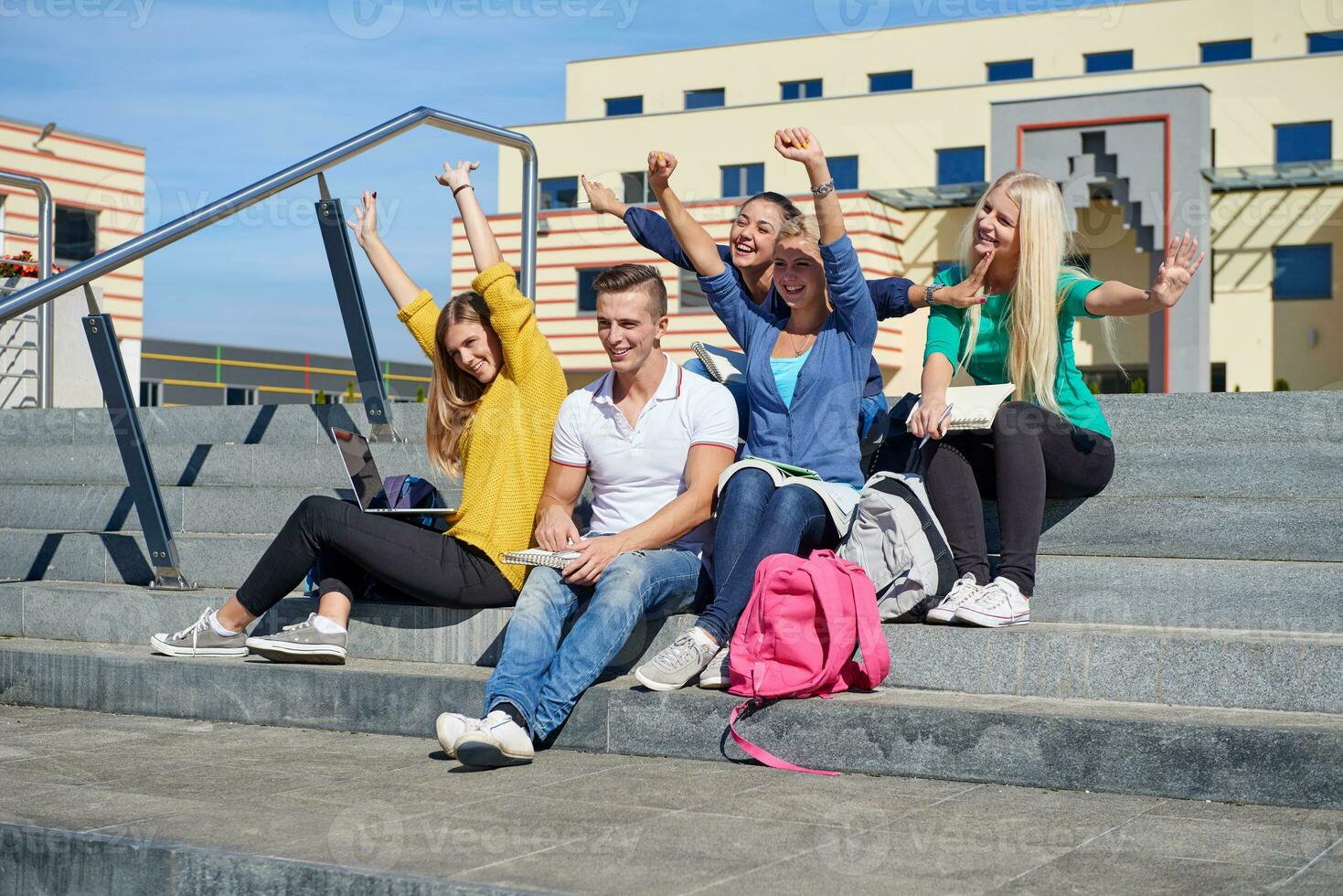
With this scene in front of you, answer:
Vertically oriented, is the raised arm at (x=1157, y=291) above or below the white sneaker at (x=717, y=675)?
above

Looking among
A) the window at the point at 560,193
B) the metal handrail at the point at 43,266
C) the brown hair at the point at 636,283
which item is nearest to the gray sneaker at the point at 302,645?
the brown hair at the point at 636,283

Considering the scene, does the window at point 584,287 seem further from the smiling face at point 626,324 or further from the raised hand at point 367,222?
the smiling face at point 626,324

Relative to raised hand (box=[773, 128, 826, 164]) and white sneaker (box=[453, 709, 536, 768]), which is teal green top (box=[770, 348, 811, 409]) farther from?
white sneaker (box=[453, 709, 536, 768])

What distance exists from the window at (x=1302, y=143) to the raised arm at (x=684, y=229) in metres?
26.4

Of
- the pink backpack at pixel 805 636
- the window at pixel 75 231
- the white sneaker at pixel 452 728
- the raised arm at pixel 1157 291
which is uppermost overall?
the window at pixel 75 231

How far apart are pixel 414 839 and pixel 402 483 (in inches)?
88.8

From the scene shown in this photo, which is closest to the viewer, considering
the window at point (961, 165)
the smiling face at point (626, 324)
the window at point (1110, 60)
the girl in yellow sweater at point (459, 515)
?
the smiling face at point (626, 324)

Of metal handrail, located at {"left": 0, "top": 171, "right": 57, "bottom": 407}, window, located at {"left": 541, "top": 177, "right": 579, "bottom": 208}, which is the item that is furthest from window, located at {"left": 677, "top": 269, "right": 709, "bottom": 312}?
metal handrail, located at {"left": 0, "top": 171, "right": 57, "bottom": 407}

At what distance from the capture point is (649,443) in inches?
184

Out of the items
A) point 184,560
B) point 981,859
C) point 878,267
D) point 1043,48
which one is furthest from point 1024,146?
point 981,859

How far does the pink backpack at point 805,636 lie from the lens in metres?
3.90

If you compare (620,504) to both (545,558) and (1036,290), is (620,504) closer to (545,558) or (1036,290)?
(545,558)

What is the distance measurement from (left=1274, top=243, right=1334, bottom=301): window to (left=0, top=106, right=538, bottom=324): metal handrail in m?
22.7

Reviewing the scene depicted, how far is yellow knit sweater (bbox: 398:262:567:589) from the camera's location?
479 centimetres
